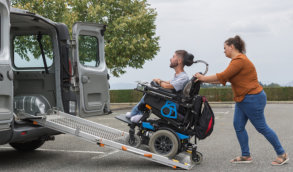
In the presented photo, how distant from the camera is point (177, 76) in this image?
6371 mm

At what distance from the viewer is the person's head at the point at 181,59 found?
6363mm

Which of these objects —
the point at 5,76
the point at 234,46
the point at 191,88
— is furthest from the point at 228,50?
the point at 5,76

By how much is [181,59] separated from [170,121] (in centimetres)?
92

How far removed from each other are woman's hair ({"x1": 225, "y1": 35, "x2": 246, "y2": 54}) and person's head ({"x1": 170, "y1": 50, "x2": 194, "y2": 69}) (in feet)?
1.94

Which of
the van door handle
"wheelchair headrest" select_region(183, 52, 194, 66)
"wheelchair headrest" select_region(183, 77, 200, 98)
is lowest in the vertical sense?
"wheelchair headrest" select_region(183, 77, 200, 98)

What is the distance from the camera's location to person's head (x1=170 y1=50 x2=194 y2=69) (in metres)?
6.36

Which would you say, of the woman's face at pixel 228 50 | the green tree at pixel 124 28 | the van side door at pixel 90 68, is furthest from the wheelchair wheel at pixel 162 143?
the green tree at pixel 124 28

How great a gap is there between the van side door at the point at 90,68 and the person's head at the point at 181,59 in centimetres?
175

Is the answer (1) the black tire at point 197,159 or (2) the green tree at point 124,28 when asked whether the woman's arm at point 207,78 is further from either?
(2) the green tree at point 124,28

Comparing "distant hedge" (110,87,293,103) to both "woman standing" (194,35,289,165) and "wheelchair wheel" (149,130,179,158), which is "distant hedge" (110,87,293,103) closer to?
"wheelchair wheel" (149,130,179,158)

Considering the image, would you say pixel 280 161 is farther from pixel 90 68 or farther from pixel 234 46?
pixel 90 68

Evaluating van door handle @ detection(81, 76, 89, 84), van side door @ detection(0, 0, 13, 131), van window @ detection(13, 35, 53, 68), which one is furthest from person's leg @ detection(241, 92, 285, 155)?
van window @ detection(13, 35, 53, 68)

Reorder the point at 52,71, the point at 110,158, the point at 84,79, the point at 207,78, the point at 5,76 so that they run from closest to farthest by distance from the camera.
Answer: the point at 5,76, the point at 207,78, the point at 110,158, the point at 84,79, the point at 52,71

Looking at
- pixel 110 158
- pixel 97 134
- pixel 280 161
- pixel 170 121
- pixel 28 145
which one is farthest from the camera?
pixel 28 145
